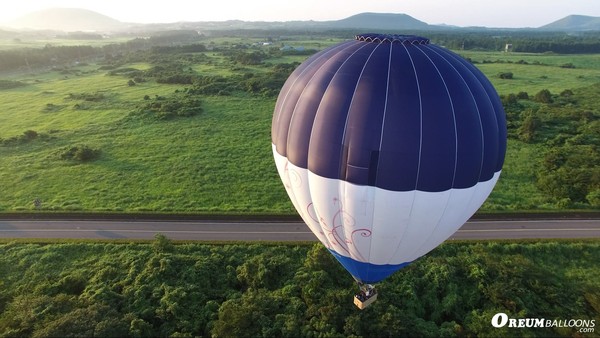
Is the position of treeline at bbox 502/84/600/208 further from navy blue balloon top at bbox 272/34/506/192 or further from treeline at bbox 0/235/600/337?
navy blue balloon top at bbox 272/34/506/192

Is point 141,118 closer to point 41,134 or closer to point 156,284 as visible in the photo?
point 41,134

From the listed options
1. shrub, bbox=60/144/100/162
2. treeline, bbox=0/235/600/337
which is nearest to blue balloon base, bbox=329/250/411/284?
treeline, bbox=0/235/600/337

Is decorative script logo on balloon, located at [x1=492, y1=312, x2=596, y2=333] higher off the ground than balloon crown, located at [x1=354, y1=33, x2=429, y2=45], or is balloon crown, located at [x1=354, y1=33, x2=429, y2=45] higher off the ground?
balloon crown, located at [x1=354, y1=33, x2=429, y2=45]

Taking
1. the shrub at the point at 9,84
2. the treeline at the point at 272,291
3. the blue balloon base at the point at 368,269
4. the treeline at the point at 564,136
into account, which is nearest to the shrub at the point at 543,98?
the treeline at the point at 564,136

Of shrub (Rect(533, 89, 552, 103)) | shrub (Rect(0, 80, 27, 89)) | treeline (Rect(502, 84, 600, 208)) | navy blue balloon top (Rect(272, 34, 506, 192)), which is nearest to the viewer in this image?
navy blue balloon top (Rect(272, 34, 506, 192))

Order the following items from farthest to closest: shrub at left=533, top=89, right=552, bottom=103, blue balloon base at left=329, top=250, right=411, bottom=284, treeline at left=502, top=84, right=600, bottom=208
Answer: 1. shrub at left=533, top=89, right=552, bottom=103
2. treeline at left=502, top=84, right=600, bottom=208
3. blue balloon base at left=329, top=250, right=411, bottom=284

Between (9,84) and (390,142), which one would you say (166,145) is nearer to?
(390,142)

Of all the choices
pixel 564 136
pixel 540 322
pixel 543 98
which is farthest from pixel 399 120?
pixel 543 98

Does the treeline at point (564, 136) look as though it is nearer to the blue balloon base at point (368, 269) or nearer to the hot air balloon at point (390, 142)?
the blue balloon base at point (368, 269)
